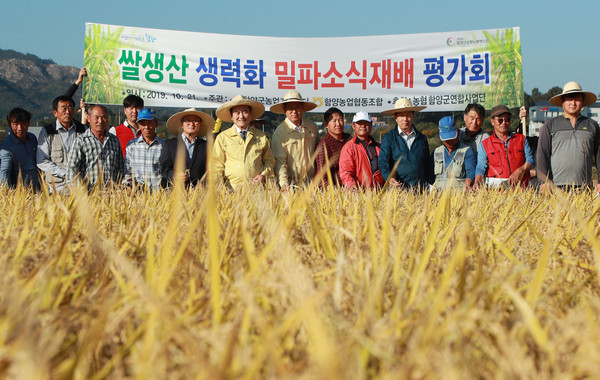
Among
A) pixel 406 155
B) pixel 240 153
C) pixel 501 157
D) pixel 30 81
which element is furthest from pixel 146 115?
pixel 30 81

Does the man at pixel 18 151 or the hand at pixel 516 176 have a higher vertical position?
the man at pixel 18 151

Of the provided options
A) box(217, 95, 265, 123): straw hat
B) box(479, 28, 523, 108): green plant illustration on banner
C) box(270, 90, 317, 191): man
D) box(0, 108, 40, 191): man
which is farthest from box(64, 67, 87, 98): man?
box(479, 28, 523, 108): green plant illustration on banner

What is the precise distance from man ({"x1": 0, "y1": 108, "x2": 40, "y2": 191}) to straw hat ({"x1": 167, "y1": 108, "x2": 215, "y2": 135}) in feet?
3.73

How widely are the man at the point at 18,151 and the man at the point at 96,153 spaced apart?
0.99 m

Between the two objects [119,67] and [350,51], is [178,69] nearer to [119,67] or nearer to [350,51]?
[119,67]

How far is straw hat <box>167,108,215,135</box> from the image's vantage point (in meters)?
3.89

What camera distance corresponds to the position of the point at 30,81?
372 ft

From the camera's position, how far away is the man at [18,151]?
4.10 m

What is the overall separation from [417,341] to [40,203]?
149 centimetres

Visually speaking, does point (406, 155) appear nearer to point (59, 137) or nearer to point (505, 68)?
point (505, 68)

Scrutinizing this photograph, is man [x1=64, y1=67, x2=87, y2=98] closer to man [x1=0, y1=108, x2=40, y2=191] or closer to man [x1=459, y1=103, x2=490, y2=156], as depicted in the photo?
man [x1=0, y1=108, x2=40, y2=191]

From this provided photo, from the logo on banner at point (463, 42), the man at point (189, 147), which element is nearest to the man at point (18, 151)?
the man at point (189, 147)

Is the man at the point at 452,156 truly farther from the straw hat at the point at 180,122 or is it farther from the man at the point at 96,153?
the man at the point at 96,153

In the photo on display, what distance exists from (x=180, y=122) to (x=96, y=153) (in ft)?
3.15
